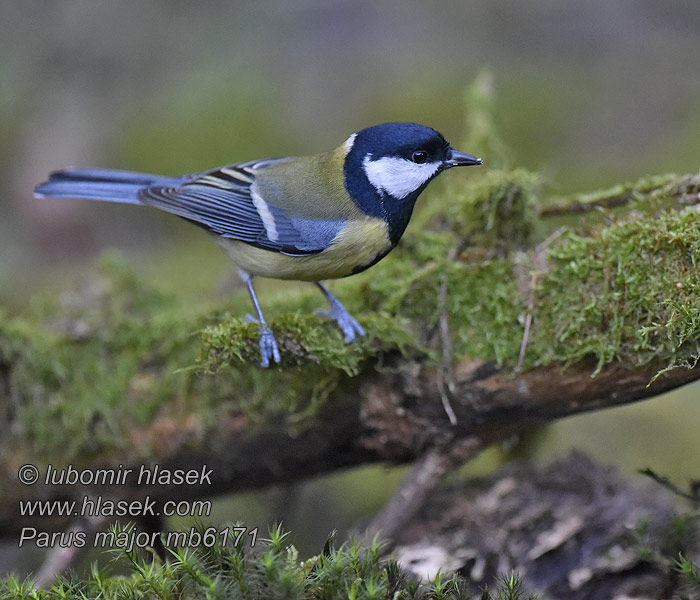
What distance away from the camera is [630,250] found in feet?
6.78

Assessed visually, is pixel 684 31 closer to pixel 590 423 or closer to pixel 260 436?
A: pixel 590 423

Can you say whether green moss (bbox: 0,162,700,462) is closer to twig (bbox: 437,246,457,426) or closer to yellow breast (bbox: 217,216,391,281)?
twig (bbox: 437,246,457,426)

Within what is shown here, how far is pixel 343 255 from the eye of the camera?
89.3 inches

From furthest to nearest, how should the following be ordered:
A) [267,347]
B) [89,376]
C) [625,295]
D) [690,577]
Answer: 1. [89,376]
2. [267,347]
3. [625,295]
4. [690,577]

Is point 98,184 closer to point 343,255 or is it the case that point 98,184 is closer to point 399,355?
point 343,255

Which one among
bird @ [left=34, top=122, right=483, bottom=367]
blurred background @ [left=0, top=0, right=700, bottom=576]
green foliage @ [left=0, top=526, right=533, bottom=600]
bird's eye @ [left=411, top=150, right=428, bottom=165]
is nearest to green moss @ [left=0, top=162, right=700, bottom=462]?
bird @ [left=34, top=122, right=483, bottom=367]

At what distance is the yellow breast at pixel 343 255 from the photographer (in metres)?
2.26

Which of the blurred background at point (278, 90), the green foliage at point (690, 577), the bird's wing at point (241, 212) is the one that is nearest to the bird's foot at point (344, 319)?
the bird's wing at point (241, 212)

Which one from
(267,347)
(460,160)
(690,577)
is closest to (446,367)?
(267,347)

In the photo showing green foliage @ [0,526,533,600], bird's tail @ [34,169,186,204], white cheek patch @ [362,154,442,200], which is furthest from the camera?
bird's tail @ [34,169,186,204]

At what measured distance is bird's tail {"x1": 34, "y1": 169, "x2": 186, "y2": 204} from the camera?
274cm

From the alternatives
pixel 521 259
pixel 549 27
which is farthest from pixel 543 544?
pixel 549 27

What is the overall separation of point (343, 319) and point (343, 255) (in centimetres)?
25

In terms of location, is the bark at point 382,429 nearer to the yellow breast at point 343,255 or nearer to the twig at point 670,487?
the twig at point 670,487
